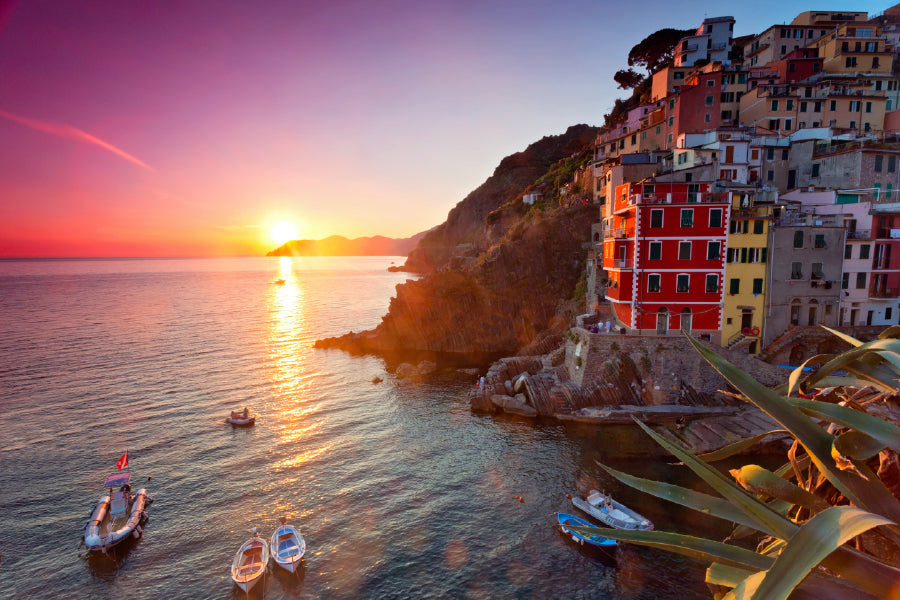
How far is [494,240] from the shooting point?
344 feet

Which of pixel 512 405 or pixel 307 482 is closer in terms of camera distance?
pixel 307 482

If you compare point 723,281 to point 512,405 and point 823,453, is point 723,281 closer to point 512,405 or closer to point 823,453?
point 512,405

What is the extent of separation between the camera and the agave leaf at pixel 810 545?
7.37 ft

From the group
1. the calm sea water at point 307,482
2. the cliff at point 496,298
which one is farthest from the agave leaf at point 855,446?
the cliff at point 496,298

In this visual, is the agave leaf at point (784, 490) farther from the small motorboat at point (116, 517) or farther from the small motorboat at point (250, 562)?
the small motorboat at point (116, 517)

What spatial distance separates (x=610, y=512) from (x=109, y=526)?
32056 mm

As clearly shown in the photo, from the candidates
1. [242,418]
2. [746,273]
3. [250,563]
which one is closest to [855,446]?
[250,563]

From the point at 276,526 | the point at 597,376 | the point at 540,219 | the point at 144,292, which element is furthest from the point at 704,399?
the point at 144,292

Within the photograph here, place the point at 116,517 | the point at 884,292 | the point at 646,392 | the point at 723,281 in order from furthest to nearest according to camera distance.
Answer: the point at 884,292 < the point at 646,392 < the point at 723,281 < the point at 116,517

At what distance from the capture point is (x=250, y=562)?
1021 inches

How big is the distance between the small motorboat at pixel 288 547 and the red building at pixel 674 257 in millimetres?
32698

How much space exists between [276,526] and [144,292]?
169 meters

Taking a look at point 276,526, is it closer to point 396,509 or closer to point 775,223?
point 396,509

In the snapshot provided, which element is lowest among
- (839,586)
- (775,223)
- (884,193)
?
(839,586)
